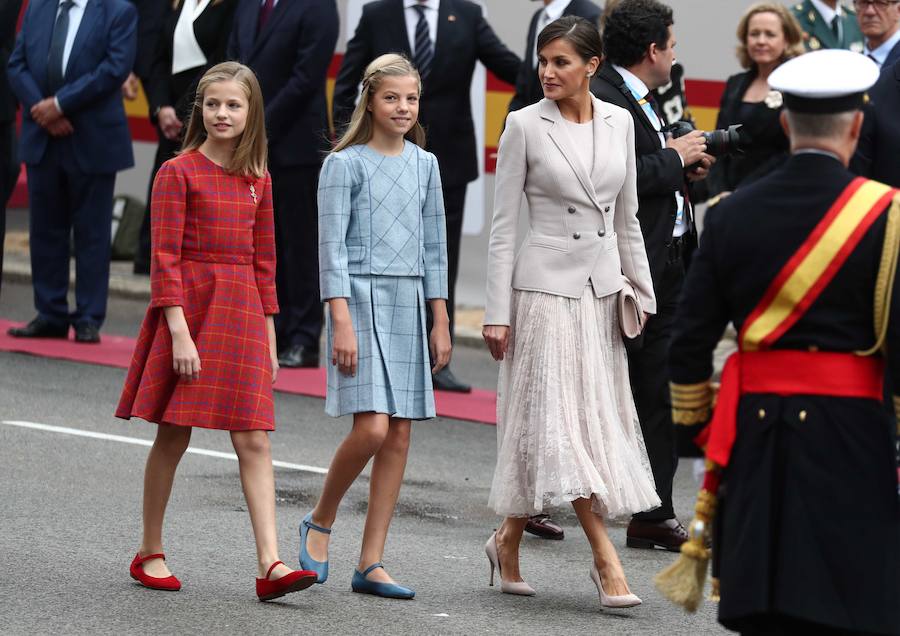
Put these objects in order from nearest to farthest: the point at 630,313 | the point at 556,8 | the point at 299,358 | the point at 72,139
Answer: the point at 630,313 < the point at 556,8 < the point at 299,358 < the point at 72,139

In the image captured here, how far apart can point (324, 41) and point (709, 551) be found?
265 inches

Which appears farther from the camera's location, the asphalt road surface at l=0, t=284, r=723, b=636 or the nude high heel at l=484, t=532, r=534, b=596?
the nude high heel at l=484, t=532, r=534, b=596

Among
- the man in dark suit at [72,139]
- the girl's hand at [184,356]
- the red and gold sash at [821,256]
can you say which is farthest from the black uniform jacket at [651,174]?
the man in dark suit at [72,139]

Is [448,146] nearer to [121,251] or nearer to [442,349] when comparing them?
[442,349]

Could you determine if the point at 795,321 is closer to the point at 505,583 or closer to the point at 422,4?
the point at 505,583

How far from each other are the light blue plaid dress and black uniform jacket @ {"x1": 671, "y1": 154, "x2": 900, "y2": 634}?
Answer: 6.41 ft

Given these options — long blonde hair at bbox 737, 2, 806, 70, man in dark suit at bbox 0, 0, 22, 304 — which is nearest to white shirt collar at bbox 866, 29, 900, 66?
long blonde hair at bbox 737, 2, 806, 70

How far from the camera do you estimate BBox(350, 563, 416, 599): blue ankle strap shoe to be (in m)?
6.13

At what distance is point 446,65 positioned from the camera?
1040 centimetres

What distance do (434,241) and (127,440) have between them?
2959mm

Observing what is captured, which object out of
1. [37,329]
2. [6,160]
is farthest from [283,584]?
[6,160]

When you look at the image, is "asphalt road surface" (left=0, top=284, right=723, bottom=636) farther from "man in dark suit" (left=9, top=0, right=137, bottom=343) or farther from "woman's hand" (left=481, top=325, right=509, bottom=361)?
"man in dark suit" (left=9, top=0, right=137, bottom=343)

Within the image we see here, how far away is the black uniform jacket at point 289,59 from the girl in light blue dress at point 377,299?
4553 millimetres

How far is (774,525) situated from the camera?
14.0 feet
